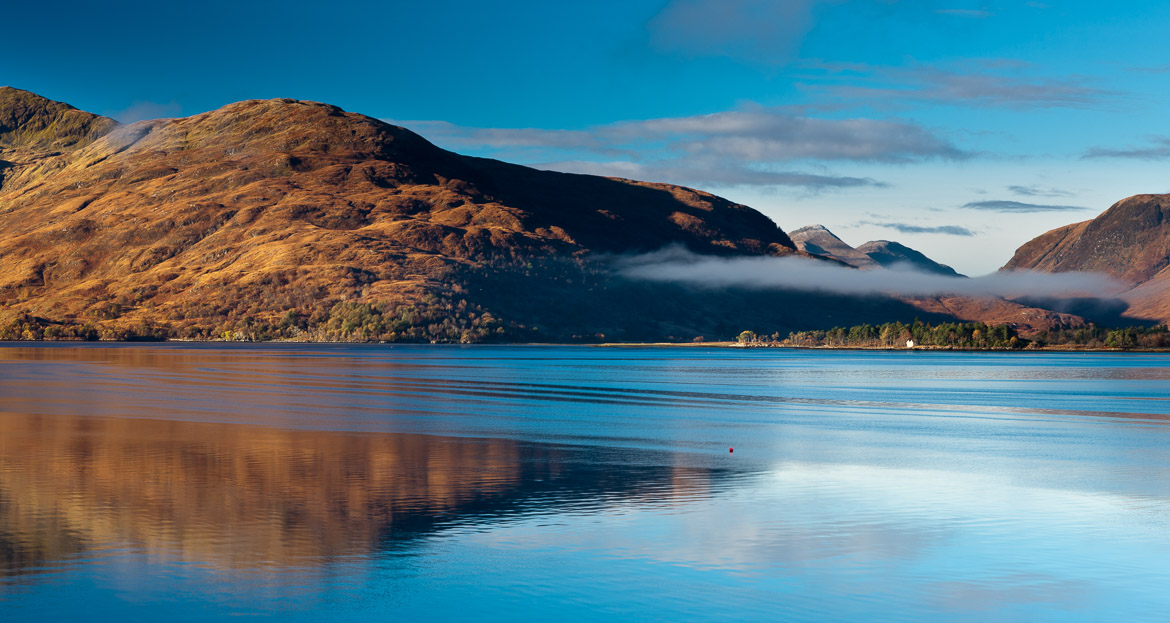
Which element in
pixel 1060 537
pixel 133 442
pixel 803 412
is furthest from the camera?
pixel 803 412

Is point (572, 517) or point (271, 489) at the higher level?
point (271, 489)

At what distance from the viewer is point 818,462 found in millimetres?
45312

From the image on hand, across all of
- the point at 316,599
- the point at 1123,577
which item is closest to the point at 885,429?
the point at 1123,577

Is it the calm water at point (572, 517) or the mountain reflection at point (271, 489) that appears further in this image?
the mountain reflection at point (271, 489)

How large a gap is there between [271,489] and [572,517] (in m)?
10.8

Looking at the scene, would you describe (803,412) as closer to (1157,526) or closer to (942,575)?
(1157,526)

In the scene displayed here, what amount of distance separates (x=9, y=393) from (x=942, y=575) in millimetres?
80561

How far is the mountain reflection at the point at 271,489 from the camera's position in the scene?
26172 millimetres

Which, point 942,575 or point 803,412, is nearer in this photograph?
point 942,575

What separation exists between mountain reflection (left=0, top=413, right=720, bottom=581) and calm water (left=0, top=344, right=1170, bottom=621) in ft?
0.48

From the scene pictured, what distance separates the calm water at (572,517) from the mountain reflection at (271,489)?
0.15 m

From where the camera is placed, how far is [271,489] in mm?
34719

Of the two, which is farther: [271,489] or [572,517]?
[271,489]

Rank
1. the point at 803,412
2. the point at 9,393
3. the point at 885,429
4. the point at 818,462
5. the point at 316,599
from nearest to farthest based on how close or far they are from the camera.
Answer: the point at 316,599, the point at 818,462, the point at 885,429, the point at 803,412, the point at 9,393
